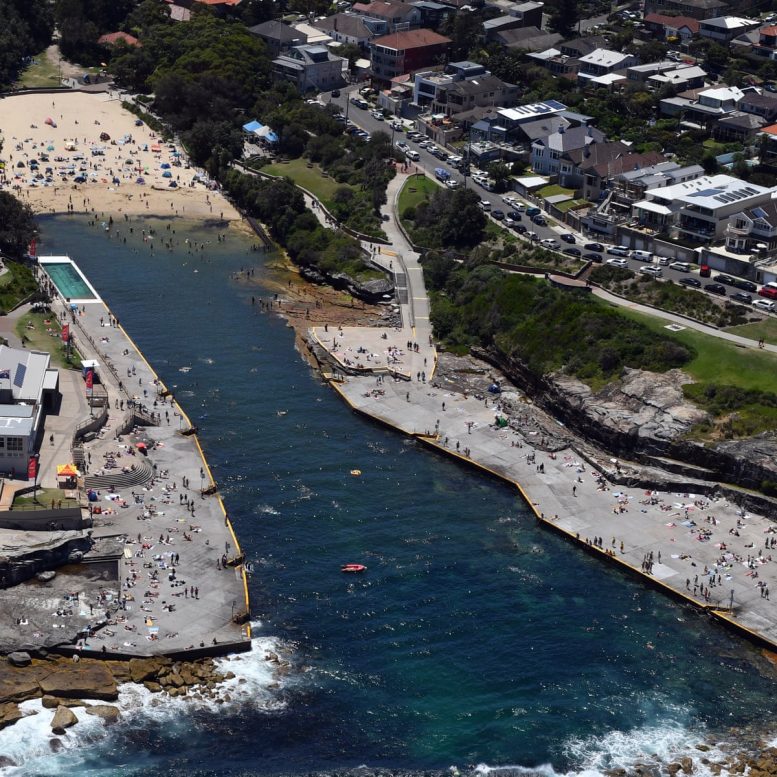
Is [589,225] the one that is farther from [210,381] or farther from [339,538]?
[339,538]

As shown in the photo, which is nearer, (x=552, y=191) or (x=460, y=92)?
(x=552, y=191)

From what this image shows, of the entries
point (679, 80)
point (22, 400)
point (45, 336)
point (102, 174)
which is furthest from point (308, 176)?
point (22, 400)

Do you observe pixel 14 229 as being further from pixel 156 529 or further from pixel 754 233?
pixel 754 233

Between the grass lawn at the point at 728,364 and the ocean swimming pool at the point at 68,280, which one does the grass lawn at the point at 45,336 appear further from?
the grass lawn at the point at 728,364

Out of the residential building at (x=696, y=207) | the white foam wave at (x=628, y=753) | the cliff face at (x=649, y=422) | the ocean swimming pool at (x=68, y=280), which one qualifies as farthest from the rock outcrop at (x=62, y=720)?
the residential building at (x=696, y=207)

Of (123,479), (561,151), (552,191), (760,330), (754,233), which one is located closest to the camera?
(123,479)
